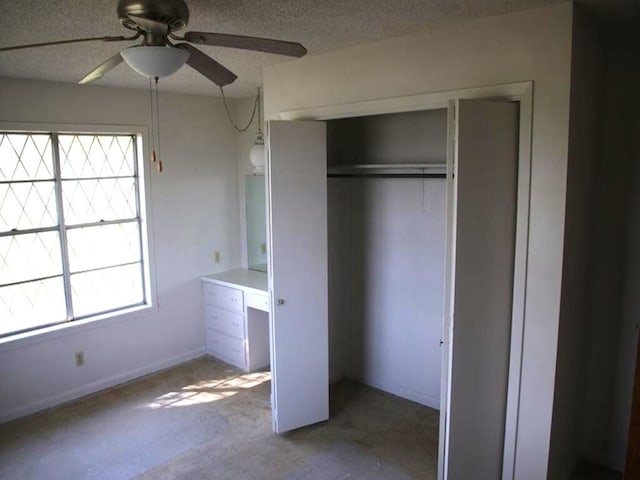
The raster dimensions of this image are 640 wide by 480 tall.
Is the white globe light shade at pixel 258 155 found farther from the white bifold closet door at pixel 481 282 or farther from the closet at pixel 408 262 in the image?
the white bifold closet door at pixel 481 282

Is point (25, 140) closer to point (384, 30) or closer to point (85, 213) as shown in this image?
point (85, 213)

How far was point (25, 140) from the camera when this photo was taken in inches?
147

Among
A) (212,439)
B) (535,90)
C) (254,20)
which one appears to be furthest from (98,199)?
(535,90)

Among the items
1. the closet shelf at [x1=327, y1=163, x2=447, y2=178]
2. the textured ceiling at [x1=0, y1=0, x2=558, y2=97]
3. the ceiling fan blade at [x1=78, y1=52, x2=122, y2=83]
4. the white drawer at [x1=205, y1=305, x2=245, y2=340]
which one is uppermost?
the textured ceiling at [x1=0, y1=0, x2=558, y2=97]

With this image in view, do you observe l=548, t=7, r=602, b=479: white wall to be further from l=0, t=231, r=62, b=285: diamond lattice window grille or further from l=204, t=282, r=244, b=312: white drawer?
l=0, t=231, r=62, b=285: diamond lattice window grille

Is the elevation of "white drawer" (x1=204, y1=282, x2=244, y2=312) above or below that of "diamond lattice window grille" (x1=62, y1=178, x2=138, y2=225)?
below

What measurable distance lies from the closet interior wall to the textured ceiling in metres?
1.02

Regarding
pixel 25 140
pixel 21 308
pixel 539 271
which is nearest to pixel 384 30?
pixel 539 271

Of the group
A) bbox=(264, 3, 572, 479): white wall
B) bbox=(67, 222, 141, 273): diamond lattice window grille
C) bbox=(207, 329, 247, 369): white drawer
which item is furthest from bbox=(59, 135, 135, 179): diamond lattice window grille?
bbox=(264, 3, 572, 479): white wall

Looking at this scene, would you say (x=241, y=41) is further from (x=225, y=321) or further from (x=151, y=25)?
(x=225, y=321)

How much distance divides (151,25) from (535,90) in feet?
5.61

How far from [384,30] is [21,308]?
3310 millimetres

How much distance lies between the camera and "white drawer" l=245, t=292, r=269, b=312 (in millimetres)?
4191

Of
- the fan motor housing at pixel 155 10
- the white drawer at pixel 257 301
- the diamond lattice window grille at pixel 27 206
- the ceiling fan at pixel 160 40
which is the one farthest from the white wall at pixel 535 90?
the diamond lattice window grille at pixel 27 206
